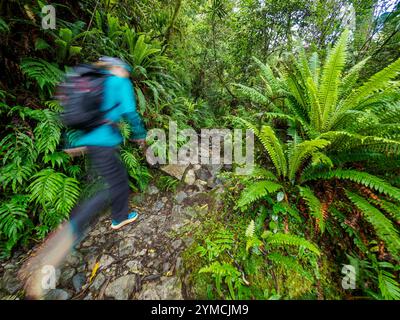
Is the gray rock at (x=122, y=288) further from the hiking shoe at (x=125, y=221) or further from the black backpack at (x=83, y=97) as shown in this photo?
the black backpack at (x=83, y=97)

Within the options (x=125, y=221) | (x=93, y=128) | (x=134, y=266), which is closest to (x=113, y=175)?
(x=93, y=128)

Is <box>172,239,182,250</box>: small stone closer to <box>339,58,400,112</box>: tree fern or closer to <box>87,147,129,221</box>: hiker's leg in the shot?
<box>87,147,129,221</box>: hiker's leg

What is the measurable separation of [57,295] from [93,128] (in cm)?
138

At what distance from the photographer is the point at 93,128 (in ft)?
5.56

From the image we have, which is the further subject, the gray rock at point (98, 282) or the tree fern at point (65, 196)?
the tree fern at point (65, 196)

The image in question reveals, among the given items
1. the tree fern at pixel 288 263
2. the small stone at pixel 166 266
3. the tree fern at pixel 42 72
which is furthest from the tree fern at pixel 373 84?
the tree fern at pixel 42 72

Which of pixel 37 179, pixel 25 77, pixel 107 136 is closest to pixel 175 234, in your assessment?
pixel 107 136

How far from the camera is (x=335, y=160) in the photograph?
73.1 inches

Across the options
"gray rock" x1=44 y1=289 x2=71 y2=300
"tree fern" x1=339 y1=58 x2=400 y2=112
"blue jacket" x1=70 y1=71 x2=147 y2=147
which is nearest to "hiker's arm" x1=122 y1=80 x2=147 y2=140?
"blue jacket" x1=70 y1=71 x2=147 y2=147

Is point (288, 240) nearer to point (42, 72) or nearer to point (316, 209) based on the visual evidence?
point (316, 209)

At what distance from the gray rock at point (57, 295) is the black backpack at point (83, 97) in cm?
134

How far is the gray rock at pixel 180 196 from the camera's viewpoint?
247 cm

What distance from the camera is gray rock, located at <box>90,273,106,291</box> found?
5.31 feet
